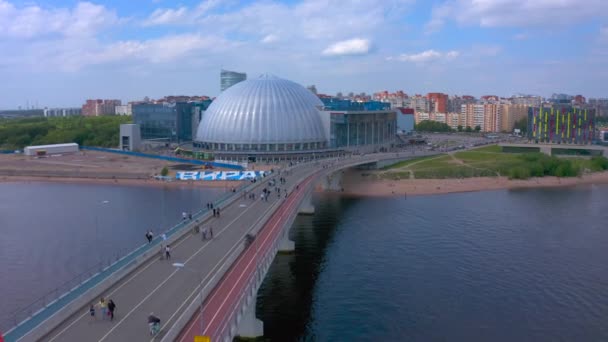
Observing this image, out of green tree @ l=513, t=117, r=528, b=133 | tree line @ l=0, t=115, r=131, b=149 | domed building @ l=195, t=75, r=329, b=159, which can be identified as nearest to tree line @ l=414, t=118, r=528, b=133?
green tree @ l=513, t=117, r=528, b=133

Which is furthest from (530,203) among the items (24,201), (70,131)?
(70,131)

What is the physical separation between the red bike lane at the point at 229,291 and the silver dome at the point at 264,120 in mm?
43198

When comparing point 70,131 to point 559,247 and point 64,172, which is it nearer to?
point 64,172

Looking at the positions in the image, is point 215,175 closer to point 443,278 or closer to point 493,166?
point 493,166

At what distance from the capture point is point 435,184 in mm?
60281

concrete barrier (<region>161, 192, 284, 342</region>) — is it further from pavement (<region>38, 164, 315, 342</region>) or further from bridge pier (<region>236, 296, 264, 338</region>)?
bridge pier (<region>236, 296, 264, 338</region>)

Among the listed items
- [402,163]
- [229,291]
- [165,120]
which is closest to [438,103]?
[165,120]

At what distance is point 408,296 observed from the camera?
2622 centimetres

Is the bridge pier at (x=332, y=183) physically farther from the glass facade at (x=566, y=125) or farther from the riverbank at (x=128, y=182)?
the glass facade at (x=566, y=125)

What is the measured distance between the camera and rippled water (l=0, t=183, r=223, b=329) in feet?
92.1

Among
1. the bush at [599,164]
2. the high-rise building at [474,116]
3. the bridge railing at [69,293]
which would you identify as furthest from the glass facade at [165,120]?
the high-rise building at [474,116]

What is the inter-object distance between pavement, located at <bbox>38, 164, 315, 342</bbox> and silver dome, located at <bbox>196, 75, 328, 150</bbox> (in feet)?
140

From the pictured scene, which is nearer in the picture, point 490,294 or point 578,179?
point 490,294

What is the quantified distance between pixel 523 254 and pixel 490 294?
7.83 metres
